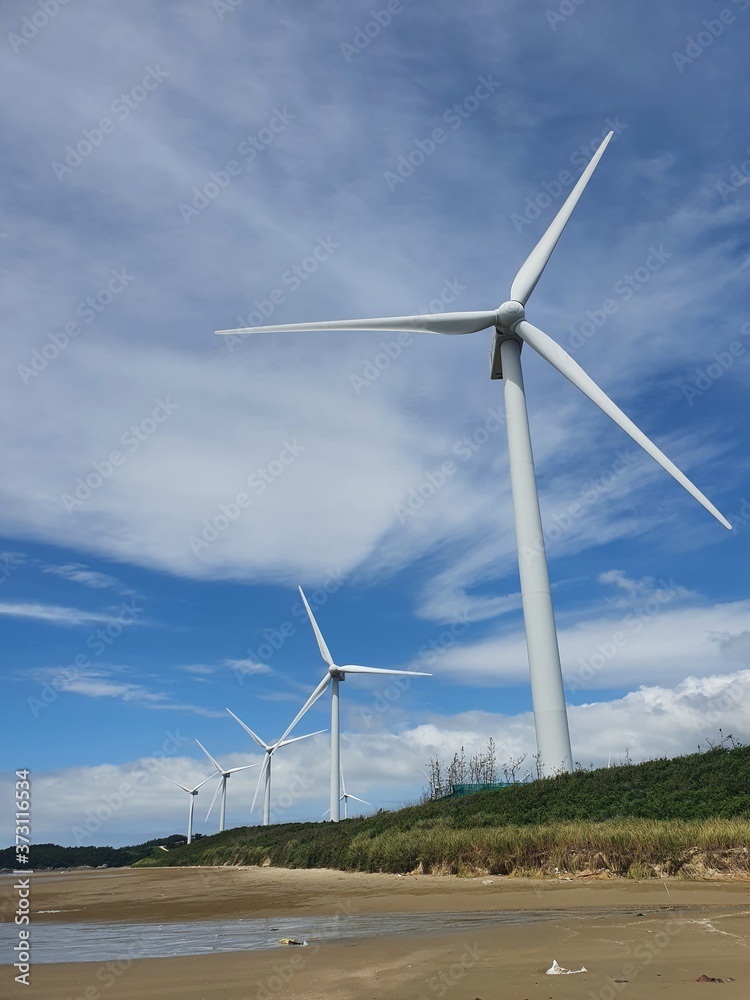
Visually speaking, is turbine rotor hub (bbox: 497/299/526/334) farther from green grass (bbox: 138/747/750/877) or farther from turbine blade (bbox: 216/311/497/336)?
green grass (bbox: 138/747/750/877)

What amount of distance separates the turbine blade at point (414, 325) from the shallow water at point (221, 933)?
29.5 meters

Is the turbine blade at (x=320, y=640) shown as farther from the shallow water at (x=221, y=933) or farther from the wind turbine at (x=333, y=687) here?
the shallow water at (x=221, y=933)

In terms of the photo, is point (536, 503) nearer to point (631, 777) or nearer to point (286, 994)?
point (631, 777)

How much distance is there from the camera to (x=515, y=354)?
143ft

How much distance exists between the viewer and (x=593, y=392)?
3703 centimetres

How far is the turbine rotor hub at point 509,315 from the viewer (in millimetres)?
42941

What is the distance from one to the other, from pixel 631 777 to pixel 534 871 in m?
11.5

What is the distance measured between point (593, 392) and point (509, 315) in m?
8.72

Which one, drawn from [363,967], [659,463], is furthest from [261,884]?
[659,463]

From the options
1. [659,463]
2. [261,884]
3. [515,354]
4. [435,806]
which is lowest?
[261,884]

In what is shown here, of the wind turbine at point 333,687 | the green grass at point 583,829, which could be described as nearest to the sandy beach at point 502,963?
the green grass at point 583,829

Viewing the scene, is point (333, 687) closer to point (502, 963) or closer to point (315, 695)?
point (315, 695)

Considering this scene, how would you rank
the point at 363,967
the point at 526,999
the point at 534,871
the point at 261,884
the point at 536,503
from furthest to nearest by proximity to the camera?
the point at 536,503
the point at 261,884
the point at 534,871
the point at 363,967
the point at 526,999

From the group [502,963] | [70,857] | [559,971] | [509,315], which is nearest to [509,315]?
[509,315]
